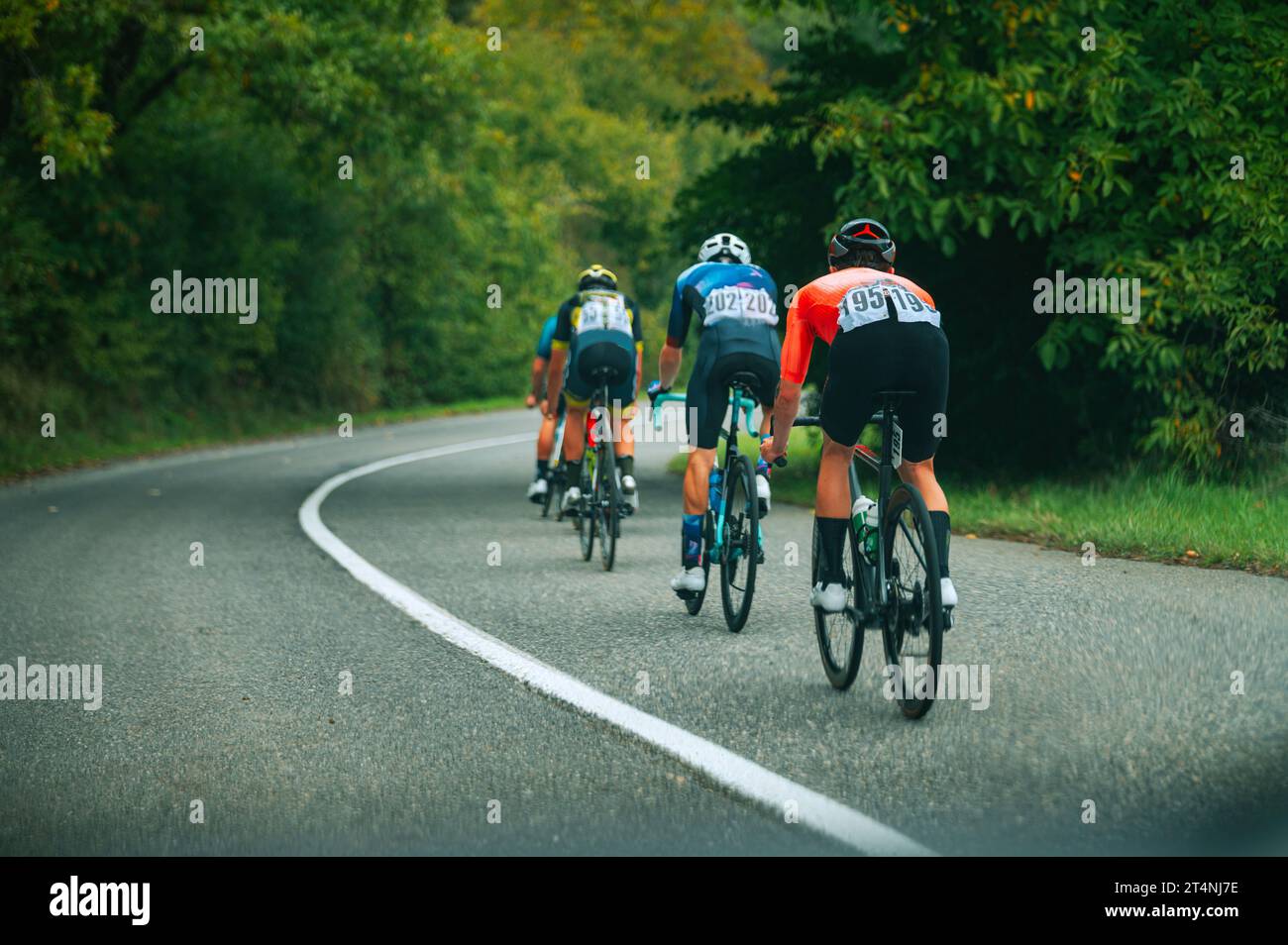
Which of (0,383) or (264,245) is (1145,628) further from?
(264,245)

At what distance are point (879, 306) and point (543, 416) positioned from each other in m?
7.53

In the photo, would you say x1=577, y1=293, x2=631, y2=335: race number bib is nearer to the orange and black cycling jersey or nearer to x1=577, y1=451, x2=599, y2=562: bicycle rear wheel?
x1=577, y1=451, x2=599, y2=562: bicycle rear wheel

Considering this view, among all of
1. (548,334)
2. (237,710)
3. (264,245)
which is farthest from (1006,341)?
(264,245)

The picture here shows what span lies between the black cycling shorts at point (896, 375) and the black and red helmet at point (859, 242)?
0.52 m

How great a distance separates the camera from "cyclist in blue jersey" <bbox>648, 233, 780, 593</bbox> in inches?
322

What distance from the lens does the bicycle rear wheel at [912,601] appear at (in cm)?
559

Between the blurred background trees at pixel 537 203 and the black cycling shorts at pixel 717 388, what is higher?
the blurred background trees at pixel 537 203

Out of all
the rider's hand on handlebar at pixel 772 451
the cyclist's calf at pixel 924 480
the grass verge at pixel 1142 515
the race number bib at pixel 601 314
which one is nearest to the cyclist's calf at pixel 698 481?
the rider's hand on handlebar at pixel 772 451

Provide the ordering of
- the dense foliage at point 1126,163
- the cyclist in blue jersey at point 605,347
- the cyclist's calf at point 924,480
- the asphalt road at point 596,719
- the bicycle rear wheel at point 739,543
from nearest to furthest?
the asphalt road at point 596,719 < the cyclist's calf at point 924,480 < the bicycle rear wheel at point 739,543 < the cyclist in blue jersey at point 605,347 < the dense foliage at point 1126,163

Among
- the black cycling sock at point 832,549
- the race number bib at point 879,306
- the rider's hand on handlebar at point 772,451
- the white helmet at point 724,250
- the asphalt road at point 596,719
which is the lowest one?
the asphalt road at point 596,719

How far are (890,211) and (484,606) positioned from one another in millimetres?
5636

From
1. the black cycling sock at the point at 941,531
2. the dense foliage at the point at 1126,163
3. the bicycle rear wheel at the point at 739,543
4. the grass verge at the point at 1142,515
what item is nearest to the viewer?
the black cycling sock at the point at 941,531

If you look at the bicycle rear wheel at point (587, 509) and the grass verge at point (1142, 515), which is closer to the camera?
the grass verge at point (1142, 515)

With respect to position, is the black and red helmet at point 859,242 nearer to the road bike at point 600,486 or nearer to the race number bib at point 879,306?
the race number bib at point 879,306
